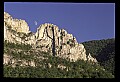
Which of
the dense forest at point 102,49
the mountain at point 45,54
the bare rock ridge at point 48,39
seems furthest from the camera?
the bare rock ridge at point 48,39

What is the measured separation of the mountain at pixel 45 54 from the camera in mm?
34812

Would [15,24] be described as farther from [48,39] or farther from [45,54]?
[45,54]

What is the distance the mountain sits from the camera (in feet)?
114

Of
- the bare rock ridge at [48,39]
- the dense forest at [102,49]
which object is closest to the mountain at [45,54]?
the bare rock ridge at [48,39]

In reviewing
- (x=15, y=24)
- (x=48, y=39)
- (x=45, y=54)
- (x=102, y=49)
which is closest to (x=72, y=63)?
(x=45, y=54)

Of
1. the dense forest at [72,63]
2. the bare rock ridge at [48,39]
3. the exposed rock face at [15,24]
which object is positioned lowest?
the dense forest at [72,63]

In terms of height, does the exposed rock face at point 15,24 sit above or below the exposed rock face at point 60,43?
above

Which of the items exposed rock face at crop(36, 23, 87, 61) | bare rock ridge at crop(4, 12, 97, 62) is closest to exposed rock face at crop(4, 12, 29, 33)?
bare rock ridge at crop(4, 12, 97, 62)

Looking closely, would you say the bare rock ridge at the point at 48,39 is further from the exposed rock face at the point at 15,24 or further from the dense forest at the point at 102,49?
the dense forest at the point at 102,49

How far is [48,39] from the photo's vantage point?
55938 millimetres

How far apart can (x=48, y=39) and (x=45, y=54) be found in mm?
11941

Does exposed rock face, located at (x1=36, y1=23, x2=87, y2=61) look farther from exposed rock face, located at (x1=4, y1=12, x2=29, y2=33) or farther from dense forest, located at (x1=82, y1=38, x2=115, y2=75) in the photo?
exposed rock face, located at (x1=4, y1=12, x2=29, y2=33)
